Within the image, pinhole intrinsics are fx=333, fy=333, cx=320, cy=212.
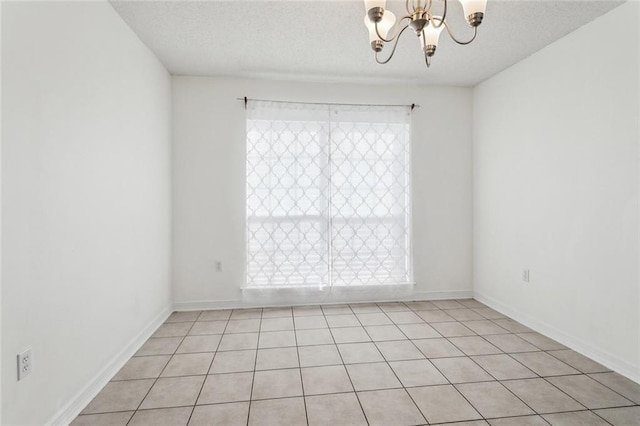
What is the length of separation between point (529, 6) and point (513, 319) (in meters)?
2.69

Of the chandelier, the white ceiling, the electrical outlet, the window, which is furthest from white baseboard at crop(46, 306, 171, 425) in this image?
the chandelier

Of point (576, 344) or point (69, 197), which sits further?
point (576, 344)

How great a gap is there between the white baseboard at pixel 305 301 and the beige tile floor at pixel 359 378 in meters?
0.35

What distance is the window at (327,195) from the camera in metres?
3.60

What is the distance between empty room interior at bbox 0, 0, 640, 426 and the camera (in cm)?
175

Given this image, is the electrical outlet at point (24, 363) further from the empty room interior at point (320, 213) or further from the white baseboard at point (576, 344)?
the white baseboard at point (576, 344)

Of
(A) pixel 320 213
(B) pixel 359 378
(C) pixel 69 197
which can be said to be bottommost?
(B) pixel 359 378

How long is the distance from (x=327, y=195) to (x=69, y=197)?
237 centimetres

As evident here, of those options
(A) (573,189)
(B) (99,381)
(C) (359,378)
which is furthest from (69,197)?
(A) (573,189)

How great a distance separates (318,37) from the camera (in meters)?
2.70

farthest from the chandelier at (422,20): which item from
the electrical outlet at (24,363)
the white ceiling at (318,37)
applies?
the electrical outlet at (24,363)

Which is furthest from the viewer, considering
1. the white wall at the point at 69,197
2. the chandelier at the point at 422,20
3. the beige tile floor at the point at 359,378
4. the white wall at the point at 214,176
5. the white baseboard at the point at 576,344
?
the white wall at the point at 214,176

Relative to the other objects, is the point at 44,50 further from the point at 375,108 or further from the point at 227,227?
the point at 375,108

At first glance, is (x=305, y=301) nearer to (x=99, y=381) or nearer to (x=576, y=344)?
(x=99, y=381)
